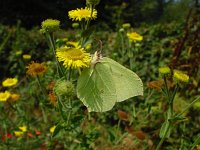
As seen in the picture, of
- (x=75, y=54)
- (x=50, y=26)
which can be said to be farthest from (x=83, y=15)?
(x=75, y=54)

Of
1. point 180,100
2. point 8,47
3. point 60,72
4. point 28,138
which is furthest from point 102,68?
point 8,47

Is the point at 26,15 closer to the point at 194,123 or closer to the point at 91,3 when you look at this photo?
the point at 194,123

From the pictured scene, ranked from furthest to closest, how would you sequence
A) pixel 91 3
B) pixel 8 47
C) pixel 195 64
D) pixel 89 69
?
pixel 8 47 → pixel 195 64 → pixel 91 3 → pixel 89 69

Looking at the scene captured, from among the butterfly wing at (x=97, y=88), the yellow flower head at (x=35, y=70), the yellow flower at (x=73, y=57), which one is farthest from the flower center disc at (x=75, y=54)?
the yellow flower head at (x=35, y=70)

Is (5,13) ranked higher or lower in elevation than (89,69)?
lower

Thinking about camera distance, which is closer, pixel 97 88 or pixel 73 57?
pixel 73 57

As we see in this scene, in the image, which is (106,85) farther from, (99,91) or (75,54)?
(75,54)

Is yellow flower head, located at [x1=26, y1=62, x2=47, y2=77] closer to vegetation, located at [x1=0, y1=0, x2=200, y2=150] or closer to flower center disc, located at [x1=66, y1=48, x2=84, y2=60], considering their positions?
vegetation, located at [x1=0, y1=0, x2=200, y2=150]

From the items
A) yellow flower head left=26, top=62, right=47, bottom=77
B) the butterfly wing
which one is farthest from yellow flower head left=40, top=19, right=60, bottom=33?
yellow flower head left=26, top=62, right=47, bottom=77
